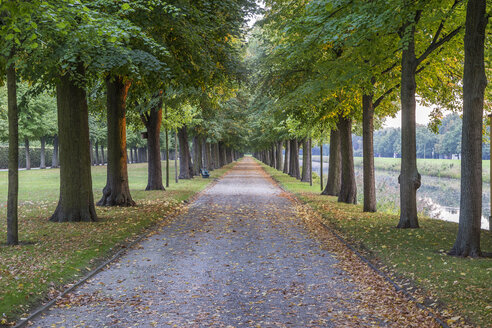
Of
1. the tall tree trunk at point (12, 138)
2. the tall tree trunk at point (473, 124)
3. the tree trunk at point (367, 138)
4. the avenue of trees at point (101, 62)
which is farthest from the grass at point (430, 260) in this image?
the tall tree trunk at point (12, 138)

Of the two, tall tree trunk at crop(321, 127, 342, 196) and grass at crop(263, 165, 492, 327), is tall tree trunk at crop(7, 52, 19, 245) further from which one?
tall tree trunk at crop(321, 127, 342, 196)

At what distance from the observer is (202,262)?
8.70 metres

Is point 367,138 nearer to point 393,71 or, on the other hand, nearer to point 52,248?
point 393,71

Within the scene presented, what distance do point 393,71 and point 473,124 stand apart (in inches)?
278

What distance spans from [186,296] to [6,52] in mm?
6058

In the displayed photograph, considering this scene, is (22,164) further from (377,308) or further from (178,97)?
(377,308)

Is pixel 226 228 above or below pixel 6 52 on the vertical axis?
below

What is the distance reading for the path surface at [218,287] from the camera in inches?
222

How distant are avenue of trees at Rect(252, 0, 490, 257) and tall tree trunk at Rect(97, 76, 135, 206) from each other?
598cm

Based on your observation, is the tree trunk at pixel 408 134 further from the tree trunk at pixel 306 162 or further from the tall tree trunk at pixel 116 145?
the tree trunk at pixel 306 162

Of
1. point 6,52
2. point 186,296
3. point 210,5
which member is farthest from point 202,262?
point 210,5

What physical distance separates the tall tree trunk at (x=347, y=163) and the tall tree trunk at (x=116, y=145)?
9006mm

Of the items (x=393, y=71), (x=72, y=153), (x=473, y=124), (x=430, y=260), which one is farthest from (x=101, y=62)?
(x=393, y=71)

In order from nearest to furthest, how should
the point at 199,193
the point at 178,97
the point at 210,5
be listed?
1. the point at 210,5
2. the point at 178,97
3. the point at 199,193
